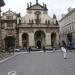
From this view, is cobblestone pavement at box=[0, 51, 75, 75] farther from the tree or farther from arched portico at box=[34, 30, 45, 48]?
arched portico at box=[34, 30, 45, 48]

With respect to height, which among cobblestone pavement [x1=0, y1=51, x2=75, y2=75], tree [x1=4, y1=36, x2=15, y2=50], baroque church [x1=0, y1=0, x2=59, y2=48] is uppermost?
baroque church [x1=0, y1=0, x2=59, y2=48]

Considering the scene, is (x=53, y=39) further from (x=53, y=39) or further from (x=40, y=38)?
(x=40, y=38)

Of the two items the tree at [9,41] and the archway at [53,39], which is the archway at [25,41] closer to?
the tree at [9,41]

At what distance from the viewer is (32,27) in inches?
3748

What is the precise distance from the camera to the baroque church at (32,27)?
3725 inches

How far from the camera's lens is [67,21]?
4225 inches

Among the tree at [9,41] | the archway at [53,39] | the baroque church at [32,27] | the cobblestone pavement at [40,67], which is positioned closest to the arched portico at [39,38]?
the baroque church at [32,27]

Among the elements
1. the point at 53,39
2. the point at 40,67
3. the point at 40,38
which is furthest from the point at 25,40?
the point at 40,67

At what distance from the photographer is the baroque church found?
310ft

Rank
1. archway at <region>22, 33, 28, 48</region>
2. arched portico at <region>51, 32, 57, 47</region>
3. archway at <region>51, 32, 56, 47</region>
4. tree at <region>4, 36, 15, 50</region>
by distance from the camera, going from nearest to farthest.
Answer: tree at <region>4, 36, 15, 50</region>, archway at <region>22, 33, 28, 48</region>, arched portico at <region>51, 32, 57, 47</region>, archway at <region>51, 32, 56, 47</region>

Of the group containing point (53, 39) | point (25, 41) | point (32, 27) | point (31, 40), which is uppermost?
point (32, 27)

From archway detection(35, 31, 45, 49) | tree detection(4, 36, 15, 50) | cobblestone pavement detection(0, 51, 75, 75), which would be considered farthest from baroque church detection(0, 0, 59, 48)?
cobblestone pavement detection(0, 51, 75, 75)

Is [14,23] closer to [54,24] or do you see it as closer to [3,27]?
[3,27]

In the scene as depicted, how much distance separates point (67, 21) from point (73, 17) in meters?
11.0
